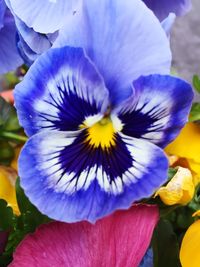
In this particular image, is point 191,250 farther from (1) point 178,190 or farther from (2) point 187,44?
(2) point 187,44

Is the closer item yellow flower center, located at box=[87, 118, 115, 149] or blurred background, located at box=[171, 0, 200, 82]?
yellow flower center, located at box=[87, 118, 115, 149]

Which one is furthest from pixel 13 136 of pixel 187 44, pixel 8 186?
pixel 187 44

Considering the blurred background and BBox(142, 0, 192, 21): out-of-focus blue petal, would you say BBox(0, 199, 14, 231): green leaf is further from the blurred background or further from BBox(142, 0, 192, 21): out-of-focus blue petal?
the blurred background

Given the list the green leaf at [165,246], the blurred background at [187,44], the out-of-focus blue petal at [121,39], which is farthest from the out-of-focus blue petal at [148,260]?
the blurred background at [187,44]

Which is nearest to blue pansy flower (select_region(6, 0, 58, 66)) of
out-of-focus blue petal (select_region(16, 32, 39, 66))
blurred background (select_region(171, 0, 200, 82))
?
out-of-focus blue petal (select_region(16, 32, 39, 66))

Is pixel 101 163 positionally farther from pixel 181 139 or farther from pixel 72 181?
pixel 181 139

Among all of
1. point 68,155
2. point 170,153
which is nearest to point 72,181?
point 68,155

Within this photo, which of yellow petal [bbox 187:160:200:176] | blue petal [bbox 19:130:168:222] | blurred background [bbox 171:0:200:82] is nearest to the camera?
blue petal [bbox 19:130:168:222]

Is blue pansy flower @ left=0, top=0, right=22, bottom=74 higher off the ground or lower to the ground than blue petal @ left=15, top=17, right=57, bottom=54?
lower
